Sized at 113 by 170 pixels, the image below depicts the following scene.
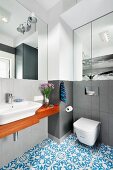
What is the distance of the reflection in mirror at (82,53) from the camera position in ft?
7.12

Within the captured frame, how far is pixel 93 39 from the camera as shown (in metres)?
2.10

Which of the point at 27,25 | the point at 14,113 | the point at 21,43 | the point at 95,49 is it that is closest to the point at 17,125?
the point at 14,113

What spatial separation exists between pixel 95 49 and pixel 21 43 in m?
1.45

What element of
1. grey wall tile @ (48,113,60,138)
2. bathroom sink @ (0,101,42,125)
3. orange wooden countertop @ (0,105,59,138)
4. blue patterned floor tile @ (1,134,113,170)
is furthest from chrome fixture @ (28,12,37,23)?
blue patterned floor tile @ (1,134,113,170)

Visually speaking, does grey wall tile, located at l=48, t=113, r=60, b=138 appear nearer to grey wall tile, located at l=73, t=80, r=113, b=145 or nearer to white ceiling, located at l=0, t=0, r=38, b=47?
grey wall tile, located at l=73, t=80, r=113, b=145

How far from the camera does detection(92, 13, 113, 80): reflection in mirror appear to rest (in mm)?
1901

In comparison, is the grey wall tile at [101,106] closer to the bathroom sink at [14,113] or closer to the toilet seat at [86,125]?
the toilet seat at [86,125]

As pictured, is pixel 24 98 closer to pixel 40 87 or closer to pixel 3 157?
pixel 40 87

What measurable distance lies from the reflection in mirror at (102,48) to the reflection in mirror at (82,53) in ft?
0.35

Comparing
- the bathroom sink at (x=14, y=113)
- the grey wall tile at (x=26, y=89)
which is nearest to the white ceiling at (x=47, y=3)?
the grey wall tile at (x=26, y=89)

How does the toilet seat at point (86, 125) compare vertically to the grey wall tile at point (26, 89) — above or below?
below

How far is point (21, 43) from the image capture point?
1759 mm

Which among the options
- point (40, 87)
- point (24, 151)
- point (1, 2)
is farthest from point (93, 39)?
point (24, 151)

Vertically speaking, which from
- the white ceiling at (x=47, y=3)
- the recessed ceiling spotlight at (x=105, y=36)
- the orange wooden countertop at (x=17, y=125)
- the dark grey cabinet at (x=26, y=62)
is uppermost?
the white ceiling at (x=47, y=3)
